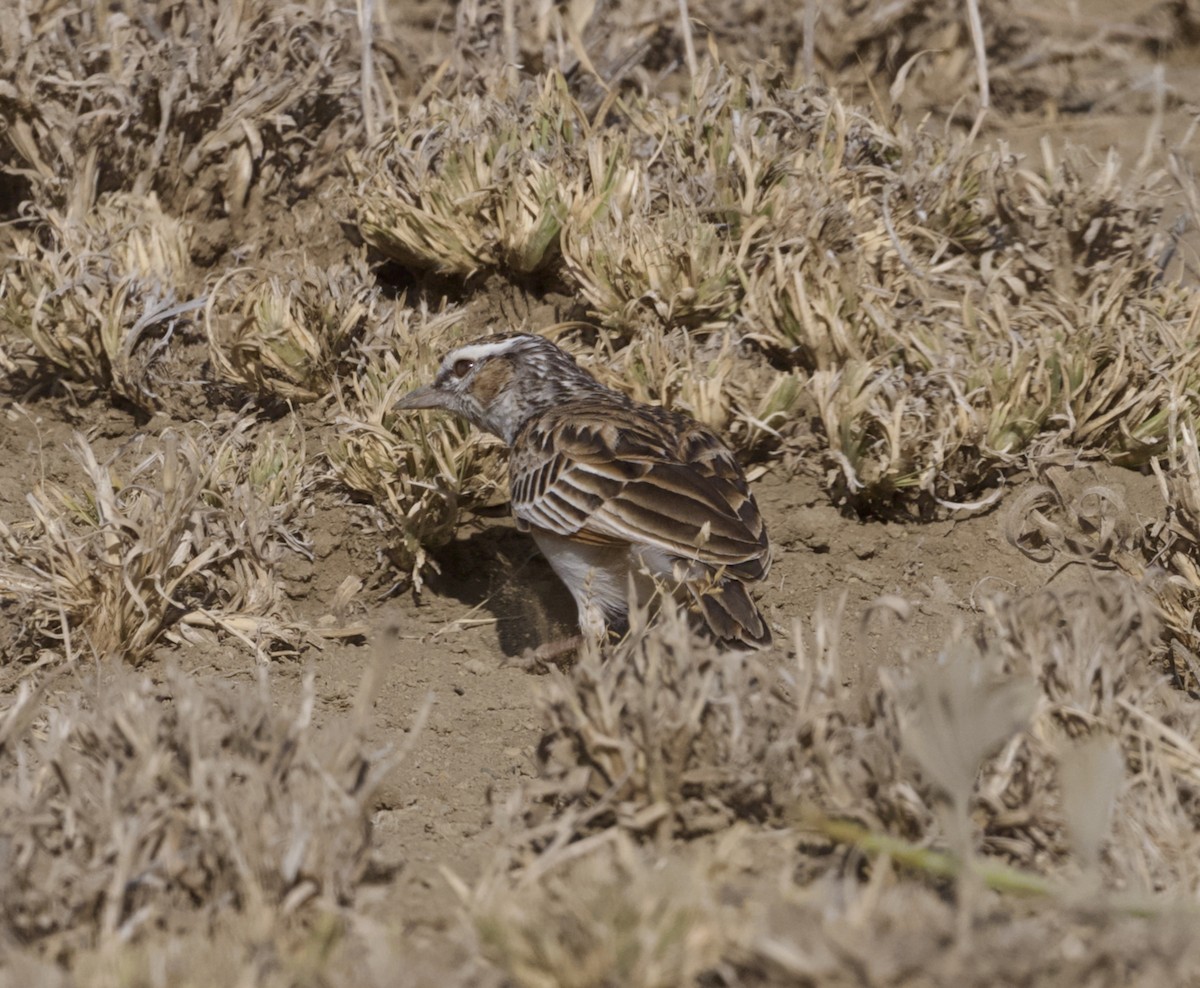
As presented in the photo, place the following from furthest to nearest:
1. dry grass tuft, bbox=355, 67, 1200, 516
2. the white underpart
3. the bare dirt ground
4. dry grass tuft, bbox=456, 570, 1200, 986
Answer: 1. dry grass tuft, bbox=355, 67, 1200, 516
2. the white underpart
3. the bare dirt ground
4. dry grass tuft, bbox=456, 570, 1200, 986

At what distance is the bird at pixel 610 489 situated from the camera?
5.31 metres

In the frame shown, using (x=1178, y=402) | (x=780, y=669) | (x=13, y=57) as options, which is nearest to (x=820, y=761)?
(x=780, y=669)

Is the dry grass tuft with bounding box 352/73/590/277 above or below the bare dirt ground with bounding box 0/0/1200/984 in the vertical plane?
above

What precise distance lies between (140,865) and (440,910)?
71 cm

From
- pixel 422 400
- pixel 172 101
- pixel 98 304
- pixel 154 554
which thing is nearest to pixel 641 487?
pixel 422 400

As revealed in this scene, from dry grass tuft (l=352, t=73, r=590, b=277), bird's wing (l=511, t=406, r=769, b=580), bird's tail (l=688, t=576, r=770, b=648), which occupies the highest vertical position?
dry grass tuft (l=352, t=73, r=590, b=277)

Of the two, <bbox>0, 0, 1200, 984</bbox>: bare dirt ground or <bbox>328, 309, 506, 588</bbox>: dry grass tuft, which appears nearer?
<bbox>0, 0, 1200, 984</bbox>: bare dirt ground

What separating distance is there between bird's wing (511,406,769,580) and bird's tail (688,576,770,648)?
4.2 inches

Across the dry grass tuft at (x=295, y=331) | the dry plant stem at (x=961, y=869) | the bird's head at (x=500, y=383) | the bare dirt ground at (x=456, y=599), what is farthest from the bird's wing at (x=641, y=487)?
the dry plant stem at (x=961, y=869)

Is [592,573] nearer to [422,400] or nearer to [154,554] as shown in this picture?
[422,400]

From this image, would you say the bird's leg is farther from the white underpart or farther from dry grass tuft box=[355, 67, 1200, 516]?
dry grass tuft box=[355, 67, 1200, 516]

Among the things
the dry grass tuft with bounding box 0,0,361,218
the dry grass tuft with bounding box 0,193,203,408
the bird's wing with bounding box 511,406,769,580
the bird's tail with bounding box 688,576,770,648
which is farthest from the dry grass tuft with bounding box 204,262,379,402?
the bird's tail with bounding box 688,576,770,648

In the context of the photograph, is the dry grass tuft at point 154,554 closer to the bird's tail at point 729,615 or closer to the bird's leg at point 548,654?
the bird's leg at point 548,654

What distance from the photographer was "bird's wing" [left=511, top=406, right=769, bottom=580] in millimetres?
5355
